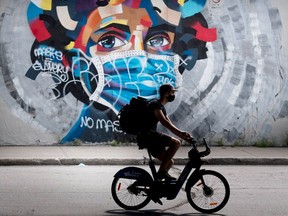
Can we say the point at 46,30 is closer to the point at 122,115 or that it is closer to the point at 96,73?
the point at 96,73

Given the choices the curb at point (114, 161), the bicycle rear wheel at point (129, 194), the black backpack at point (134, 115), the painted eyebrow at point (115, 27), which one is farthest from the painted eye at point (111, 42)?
the black backpack at point (134, 115)

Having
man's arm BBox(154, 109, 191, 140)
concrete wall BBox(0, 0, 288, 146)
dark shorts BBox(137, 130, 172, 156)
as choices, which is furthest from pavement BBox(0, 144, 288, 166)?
man's arm BBox(154, 109, 191, 140)

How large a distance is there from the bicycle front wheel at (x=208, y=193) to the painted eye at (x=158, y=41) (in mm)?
7624

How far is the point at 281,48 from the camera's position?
17.5 m

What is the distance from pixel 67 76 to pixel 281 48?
5.14 m

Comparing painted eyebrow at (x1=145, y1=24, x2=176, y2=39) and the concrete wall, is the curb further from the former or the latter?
painted eyebrow at (x1=145, y1=24, x2=176, y2=39)

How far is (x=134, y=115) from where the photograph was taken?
966 centimetres

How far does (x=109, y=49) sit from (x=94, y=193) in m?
6.25

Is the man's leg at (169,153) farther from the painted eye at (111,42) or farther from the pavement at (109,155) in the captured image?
the painted eye at (111,42)

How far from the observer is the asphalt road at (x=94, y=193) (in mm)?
9906

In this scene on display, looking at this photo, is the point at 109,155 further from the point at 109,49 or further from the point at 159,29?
the point at 159,29

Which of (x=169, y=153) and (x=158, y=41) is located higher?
(x=169, y=153)

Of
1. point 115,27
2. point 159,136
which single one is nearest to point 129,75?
point 115,27

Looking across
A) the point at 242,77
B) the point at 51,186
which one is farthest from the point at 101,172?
the point at 242,77
